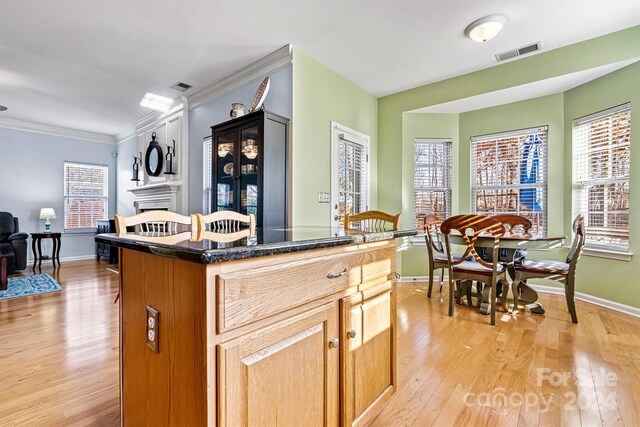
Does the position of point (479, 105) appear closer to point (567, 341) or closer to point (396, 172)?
point (396, 172)

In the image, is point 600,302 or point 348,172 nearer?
point 600,302

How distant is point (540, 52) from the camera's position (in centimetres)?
334

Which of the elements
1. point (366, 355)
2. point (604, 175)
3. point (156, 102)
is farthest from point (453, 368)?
point (156, 102)

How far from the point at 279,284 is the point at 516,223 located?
3.69 metres

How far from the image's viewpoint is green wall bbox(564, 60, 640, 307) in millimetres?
3045

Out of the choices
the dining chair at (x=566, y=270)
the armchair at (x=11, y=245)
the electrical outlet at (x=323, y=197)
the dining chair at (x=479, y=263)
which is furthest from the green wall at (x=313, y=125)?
the armchair at (x=11, y=245)

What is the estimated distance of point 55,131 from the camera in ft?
20.2

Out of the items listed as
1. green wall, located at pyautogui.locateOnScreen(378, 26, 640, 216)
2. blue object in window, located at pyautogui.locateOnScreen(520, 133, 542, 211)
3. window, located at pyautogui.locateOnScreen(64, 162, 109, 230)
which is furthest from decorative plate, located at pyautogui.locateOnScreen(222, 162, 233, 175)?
window, located at pyautogui.locateOnScreen(64, 162, 109, 230)

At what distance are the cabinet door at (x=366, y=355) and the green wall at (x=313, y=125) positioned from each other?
2002 mm

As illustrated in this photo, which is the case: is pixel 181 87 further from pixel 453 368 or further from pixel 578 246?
pixel 578 246

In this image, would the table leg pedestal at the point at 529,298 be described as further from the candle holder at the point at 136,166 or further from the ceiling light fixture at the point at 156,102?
the candle holder at the point at 136,166

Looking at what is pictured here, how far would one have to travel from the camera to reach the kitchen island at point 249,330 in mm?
791

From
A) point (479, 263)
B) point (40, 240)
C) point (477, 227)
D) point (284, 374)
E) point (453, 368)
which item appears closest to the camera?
point (284, 374)

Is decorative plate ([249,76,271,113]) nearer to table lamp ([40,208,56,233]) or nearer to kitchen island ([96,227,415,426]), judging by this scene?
kitchen island ([96,227,415,426])
